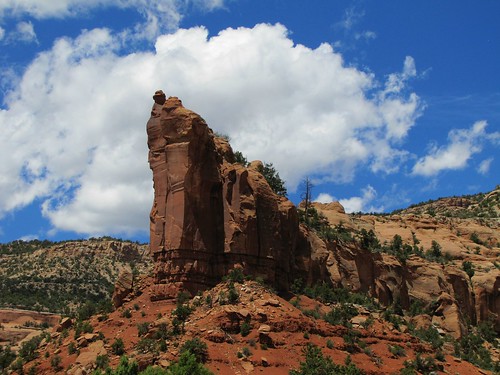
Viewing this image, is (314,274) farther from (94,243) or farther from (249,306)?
(94,243)

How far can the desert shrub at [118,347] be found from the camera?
52.8m

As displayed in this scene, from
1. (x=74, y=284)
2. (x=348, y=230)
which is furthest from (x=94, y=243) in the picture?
(x=348, y=230)

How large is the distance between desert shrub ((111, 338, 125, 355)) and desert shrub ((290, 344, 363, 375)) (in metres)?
10.9

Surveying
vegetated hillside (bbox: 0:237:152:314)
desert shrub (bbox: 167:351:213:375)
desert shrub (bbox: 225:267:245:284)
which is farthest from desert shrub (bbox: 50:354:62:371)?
vegetated hillside (bbox: 0:237:152:314)

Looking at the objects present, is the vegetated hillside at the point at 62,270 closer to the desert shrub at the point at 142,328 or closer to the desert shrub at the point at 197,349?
the desert shrub at the point at 142,328

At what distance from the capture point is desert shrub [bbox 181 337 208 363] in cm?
4972

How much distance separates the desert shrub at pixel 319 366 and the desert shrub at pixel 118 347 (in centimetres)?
1095

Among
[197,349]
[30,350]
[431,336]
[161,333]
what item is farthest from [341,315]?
[30,350]

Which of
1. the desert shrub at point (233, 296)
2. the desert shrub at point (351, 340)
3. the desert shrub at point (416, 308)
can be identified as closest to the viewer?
the desert shrub at point (233, 296)

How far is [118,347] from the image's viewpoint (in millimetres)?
53031

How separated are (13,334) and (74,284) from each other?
1296 inches

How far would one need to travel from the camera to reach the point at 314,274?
241 feet

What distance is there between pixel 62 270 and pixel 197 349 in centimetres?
8358

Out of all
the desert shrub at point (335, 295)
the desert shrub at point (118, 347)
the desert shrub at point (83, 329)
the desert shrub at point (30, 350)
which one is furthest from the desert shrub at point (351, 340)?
the desert shrub at point (30, 350)
